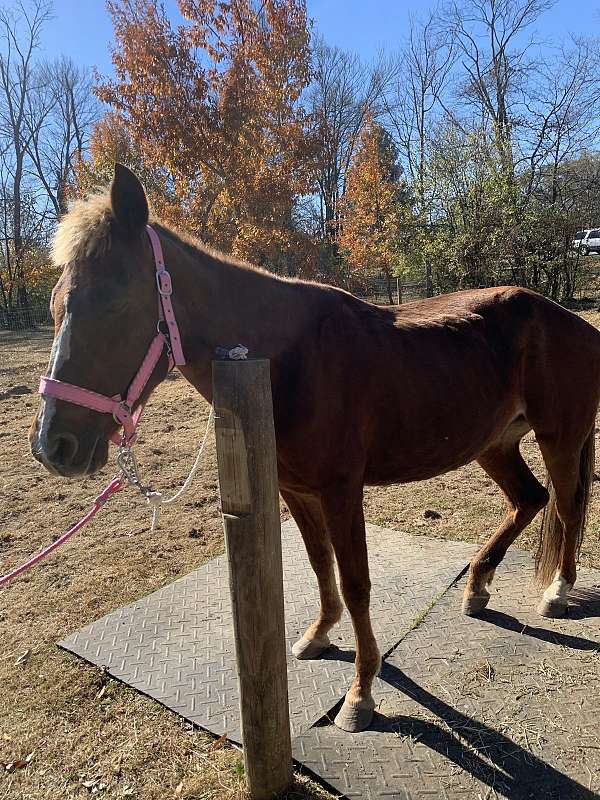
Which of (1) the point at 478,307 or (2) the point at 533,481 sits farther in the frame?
(2) the point at 533,481

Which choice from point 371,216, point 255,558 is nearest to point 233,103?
point 371,216

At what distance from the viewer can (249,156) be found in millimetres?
9828

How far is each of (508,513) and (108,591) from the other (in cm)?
269

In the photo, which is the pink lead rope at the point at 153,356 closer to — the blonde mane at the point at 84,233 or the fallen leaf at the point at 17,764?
the blonde mane at the point at 84,233

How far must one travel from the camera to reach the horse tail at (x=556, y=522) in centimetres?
306

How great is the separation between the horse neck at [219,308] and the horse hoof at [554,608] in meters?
2.19

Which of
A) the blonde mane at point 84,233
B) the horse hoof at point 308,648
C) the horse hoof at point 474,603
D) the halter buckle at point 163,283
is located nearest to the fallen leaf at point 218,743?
the horse hoof at point 308,648

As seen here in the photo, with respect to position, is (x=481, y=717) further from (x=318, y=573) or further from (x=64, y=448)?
(x=64, y=448)

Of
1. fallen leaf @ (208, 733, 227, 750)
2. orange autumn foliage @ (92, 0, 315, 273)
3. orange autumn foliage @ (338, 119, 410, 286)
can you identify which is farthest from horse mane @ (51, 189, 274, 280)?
orange autumn foliage @ (338, 119, 410, 286)

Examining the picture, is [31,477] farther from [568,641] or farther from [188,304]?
[568,641]

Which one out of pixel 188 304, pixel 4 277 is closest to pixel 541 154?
pixel 188 304

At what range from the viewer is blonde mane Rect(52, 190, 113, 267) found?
68.4 inches

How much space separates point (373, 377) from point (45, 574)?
296cm

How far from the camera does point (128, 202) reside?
1.75 m
